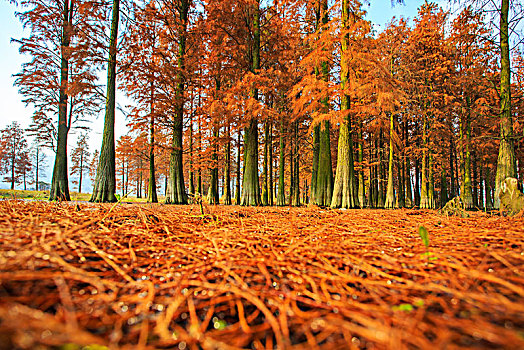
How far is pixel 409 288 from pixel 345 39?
7913 mm

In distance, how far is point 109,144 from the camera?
24.7 ft

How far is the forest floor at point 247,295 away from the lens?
21.4 inches

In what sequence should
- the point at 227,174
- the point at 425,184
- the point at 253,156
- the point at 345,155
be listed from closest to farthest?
the point at 345,155 < the point at 253,156 < the point at 227,174 < the point at 425,184

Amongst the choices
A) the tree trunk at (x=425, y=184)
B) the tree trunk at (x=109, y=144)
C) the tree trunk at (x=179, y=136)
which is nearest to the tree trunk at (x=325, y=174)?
the tree trunk at (x=179, y=136)

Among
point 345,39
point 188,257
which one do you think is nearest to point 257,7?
point 345,39

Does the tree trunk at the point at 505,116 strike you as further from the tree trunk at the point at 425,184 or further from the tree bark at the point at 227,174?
the tree bark at the point at 227,174

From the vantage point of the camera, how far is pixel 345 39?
6.83 m

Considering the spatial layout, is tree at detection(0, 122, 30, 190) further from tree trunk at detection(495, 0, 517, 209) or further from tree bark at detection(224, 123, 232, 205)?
tree trunk at detection(495, 0, 517, 209)

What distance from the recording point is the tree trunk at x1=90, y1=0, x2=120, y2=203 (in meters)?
7.30

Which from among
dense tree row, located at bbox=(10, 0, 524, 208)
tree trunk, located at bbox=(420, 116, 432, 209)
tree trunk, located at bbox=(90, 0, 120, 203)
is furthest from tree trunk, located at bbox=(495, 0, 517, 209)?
tree trunk, located at bbox=(90, 0, 120, 203)

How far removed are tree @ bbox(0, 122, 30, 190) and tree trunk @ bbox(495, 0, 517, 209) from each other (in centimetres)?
4843

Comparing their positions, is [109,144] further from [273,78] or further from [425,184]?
[425,184]

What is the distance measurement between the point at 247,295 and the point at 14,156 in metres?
50.3

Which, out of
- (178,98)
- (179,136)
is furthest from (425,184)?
(178,98)
